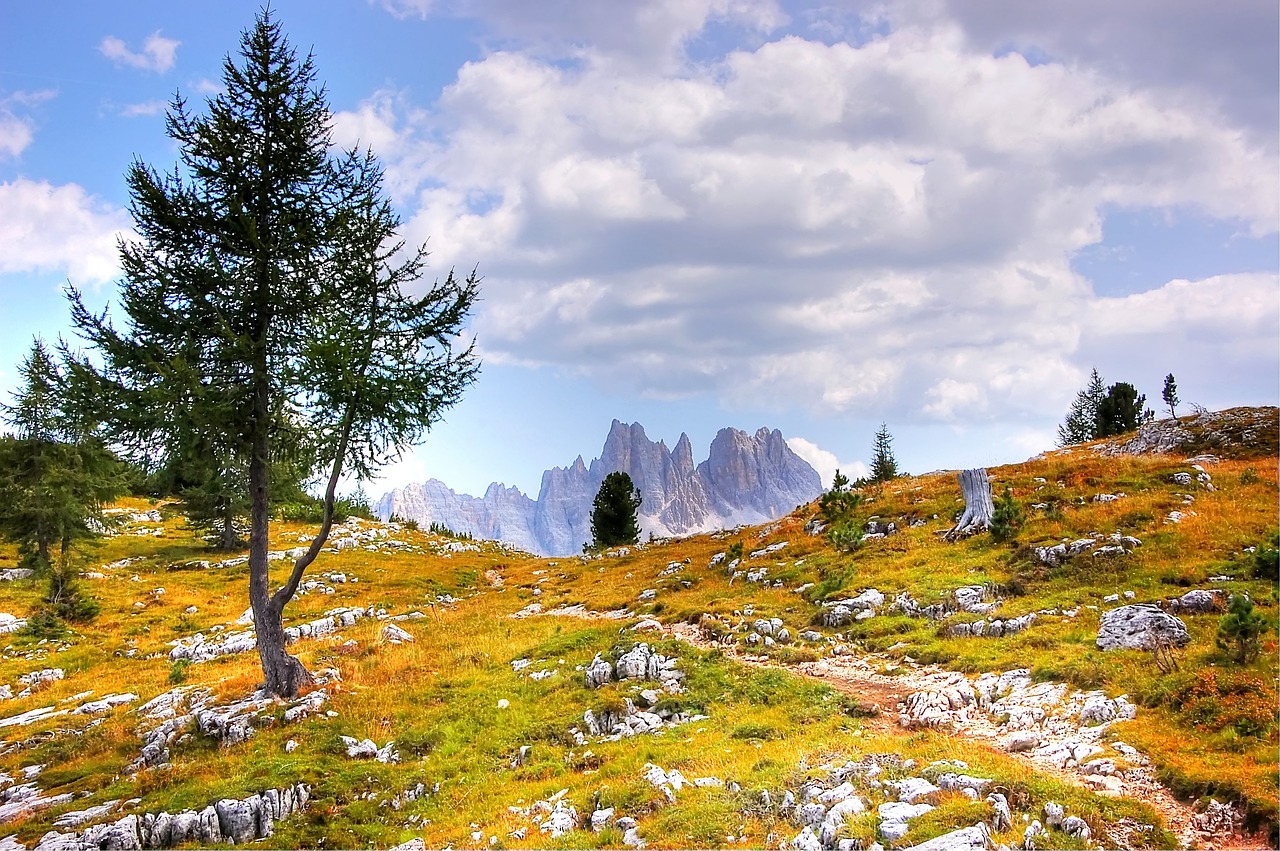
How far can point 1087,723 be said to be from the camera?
37.6ft

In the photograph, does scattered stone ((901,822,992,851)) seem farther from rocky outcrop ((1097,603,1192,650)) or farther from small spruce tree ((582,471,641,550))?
small spruce tree ((582,471,641,550))

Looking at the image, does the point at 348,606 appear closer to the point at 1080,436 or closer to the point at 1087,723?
the point at 1087,723

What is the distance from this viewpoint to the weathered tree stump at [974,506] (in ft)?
89.8

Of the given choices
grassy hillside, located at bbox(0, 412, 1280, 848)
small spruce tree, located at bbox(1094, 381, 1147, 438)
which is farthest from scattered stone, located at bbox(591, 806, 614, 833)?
small spruce tree, located at bbox(1094, 381, 1147, 438)

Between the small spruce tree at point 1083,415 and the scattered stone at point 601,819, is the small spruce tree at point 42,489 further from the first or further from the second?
the small spruce tree at point 1083,415

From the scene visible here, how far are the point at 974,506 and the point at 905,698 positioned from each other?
53.8ft

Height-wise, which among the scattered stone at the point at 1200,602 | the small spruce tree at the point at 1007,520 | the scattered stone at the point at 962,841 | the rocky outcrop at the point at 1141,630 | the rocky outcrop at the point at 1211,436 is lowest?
the scattered stone at the point at 962,841

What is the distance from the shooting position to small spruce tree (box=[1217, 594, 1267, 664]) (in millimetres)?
11461

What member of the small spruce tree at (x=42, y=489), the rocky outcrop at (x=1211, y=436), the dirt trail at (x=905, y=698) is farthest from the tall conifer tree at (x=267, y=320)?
the rocky outcrop at (x=1211, y=436)

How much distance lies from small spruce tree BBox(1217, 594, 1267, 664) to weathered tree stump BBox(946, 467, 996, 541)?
1567 cm

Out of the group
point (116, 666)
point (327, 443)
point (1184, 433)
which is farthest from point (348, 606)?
point (1184, 433)

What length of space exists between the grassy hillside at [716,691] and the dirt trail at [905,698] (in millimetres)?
166

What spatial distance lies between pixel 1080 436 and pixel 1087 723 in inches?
3748

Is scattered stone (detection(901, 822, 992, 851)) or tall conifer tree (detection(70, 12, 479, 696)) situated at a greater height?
tall conifer tree (detection(70, 12, 479, 696))
